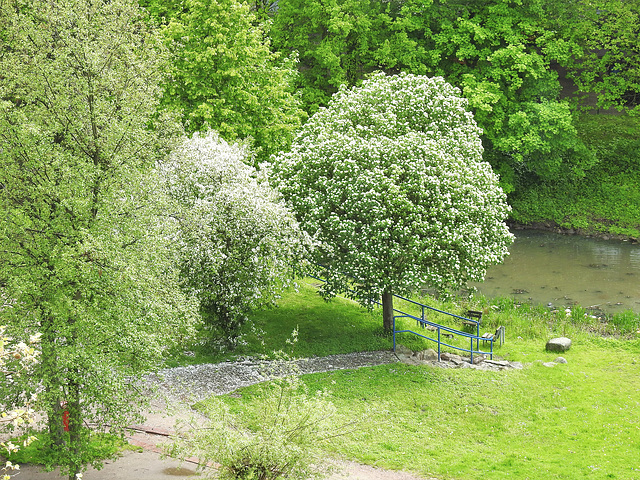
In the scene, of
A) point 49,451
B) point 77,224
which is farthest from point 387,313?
point 77,224

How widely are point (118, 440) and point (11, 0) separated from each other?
1292 cm

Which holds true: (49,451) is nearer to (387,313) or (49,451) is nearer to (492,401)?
(492,401)

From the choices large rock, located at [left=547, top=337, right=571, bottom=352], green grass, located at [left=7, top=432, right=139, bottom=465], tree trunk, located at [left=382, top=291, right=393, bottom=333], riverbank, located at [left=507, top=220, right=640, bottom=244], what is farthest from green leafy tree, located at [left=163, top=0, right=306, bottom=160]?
riverbank, located at [left=507, top=220, right=640, bottom=244]

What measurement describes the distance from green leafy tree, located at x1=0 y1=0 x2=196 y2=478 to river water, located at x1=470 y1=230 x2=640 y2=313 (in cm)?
2135

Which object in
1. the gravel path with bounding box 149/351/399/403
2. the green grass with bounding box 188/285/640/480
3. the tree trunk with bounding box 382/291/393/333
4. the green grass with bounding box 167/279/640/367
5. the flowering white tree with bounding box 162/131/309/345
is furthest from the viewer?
the tree trunk with bounding box 382/291/393/333

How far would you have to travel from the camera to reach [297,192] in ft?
77.1

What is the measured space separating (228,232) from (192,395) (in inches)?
210

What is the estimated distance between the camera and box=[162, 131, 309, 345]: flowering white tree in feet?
67.3

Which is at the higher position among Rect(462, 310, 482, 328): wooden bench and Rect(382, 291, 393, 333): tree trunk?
Rect(382, 291, 393, 333): tree trunk

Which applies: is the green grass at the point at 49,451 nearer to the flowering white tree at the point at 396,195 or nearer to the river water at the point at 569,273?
the flowering white tree at the point at 396,195

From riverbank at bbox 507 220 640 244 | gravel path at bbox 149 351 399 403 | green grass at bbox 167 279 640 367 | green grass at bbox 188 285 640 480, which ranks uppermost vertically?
riverbank at bbox 507 220 640 244

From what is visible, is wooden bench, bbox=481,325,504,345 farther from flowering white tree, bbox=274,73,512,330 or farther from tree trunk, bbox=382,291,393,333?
tree trunk, bbox=382,291,393,333

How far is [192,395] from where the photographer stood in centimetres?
1761

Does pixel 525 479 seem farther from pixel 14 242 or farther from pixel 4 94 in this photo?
pixel 4 94
